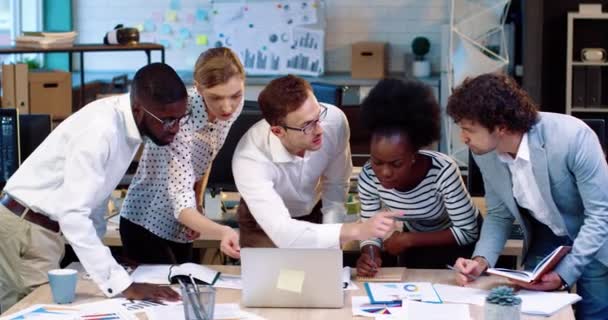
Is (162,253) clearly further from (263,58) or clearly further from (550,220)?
(263,58)

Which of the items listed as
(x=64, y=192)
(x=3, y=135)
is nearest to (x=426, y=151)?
(x=64, y=192)

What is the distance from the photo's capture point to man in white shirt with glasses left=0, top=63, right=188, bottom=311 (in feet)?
10.00

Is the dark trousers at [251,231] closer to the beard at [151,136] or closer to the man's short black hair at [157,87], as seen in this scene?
the beard at [151,136]

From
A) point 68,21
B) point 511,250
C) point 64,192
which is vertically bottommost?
point 511,250

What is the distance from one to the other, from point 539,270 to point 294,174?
88 centimetres

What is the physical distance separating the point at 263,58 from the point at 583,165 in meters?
6.40

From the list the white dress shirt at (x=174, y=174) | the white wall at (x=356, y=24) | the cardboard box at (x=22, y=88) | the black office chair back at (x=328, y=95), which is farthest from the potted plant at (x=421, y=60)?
the white dress shirt at (x=174, y=174)

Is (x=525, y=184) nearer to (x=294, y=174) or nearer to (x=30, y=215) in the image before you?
(x=294, y=174)

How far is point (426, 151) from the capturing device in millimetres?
3539

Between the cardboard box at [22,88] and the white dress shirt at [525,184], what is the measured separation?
4.14m

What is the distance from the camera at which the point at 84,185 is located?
9.95 feet

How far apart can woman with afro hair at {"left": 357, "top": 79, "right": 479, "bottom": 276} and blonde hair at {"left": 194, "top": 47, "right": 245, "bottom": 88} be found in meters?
0.45

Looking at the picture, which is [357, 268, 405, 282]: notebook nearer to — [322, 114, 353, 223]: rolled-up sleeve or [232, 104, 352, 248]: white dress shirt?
[232, 104, 352, 248]: white dress shirt

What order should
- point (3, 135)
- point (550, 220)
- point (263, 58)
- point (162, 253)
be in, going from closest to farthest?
point (550, 220) → point (162, 253) → point (3, 135) → point (263, 58)
